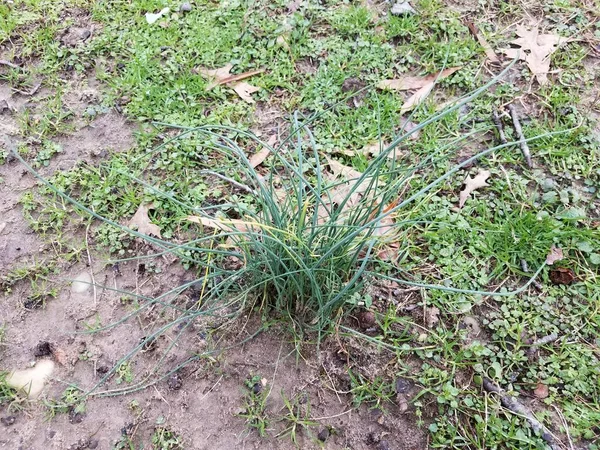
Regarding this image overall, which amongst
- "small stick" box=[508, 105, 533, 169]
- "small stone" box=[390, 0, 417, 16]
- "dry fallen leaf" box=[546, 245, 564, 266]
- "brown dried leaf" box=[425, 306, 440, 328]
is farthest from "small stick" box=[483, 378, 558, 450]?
"small stone" box=[390, 0, 417, 16]

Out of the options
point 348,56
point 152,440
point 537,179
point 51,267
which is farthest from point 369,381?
point 348,56

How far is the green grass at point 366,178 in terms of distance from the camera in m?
1.86

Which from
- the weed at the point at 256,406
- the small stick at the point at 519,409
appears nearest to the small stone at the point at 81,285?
the weed at the point at 256,406

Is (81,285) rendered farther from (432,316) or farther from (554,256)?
(554,256)

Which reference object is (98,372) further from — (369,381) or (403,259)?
(403,259)

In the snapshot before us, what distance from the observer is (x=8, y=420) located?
1.88 metres

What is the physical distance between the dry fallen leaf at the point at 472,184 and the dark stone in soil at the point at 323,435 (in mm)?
1173

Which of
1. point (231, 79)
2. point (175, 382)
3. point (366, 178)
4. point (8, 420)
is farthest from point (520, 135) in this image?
point (8, 420)

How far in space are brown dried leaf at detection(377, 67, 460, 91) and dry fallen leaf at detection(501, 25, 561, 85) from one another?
1.31ft

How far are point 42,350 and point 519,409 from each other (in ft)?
6.08

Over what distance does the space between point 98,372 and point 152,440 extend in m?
0.36

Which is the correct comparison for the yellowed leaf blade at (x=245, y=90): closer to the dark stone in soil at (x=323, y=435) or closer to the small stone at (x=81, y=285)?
the small stone at (x=81, y=285)

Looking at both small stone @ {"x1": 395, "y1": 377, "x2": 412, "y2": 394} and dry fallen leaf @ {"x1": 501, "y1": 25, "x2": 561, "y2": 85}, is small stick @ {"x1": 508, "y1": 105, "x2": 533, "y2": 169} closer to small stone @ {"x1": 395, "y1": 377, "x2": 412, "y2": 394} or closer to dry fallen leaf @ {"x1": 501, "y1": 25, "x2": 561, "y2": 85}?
dry fallen leaf @ {"x1": 501, "y1": 25, "x2": 561, "y2": 85}

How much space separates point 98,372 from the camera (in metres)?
1.98
